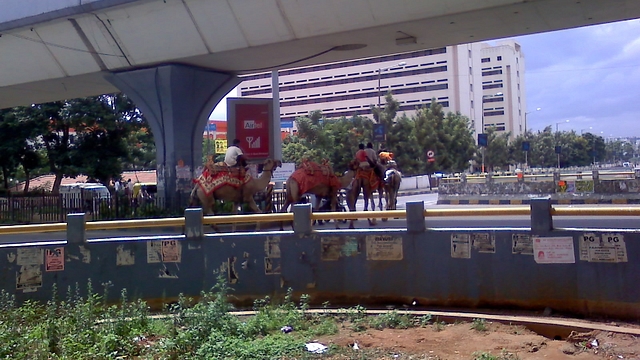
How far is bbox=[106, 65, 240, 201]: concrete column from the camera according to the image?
69.2ft

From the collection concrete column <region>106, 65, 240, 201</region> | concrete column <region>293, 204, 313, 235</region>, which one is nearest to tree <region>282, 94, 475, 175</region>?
concrete column <region>106, 65, 240, 201</region>

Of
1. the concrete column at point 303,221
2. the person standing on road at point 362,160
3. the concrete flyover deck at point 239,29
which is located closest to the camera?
the concrete column at point 303,221

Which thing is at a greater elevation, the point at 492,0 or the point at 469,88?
the point at 469,88

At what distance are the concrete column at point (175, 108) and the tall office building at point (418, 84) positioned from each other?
5136 cm

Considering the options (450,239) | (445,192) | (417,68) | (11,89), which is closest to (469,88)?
(417,68)

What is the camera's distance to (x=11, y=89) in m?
24.6

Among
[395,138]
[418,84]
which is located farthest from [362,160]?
[418,84]

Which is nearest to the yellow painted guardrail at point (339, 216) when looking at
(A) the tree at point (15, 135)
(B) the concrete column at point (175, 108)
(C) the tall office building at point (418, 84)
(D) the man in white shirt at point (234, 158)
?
(D) the man in white shirt at point (234, 158)

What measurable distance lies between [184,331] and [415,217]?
11.1 feet

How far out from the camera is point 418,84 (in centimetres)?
8488

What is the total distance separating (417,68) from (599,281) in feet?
261

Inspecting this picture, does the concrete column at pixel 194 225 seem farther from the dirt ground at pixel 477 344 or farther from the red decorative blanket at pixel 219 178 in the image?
the red decorative blanket at pixel 219 178

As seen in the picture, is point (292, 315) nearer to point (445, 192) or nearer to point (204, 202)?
point (204, 202)

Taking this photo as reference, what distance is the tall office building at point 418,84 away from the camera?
81.7 meters
